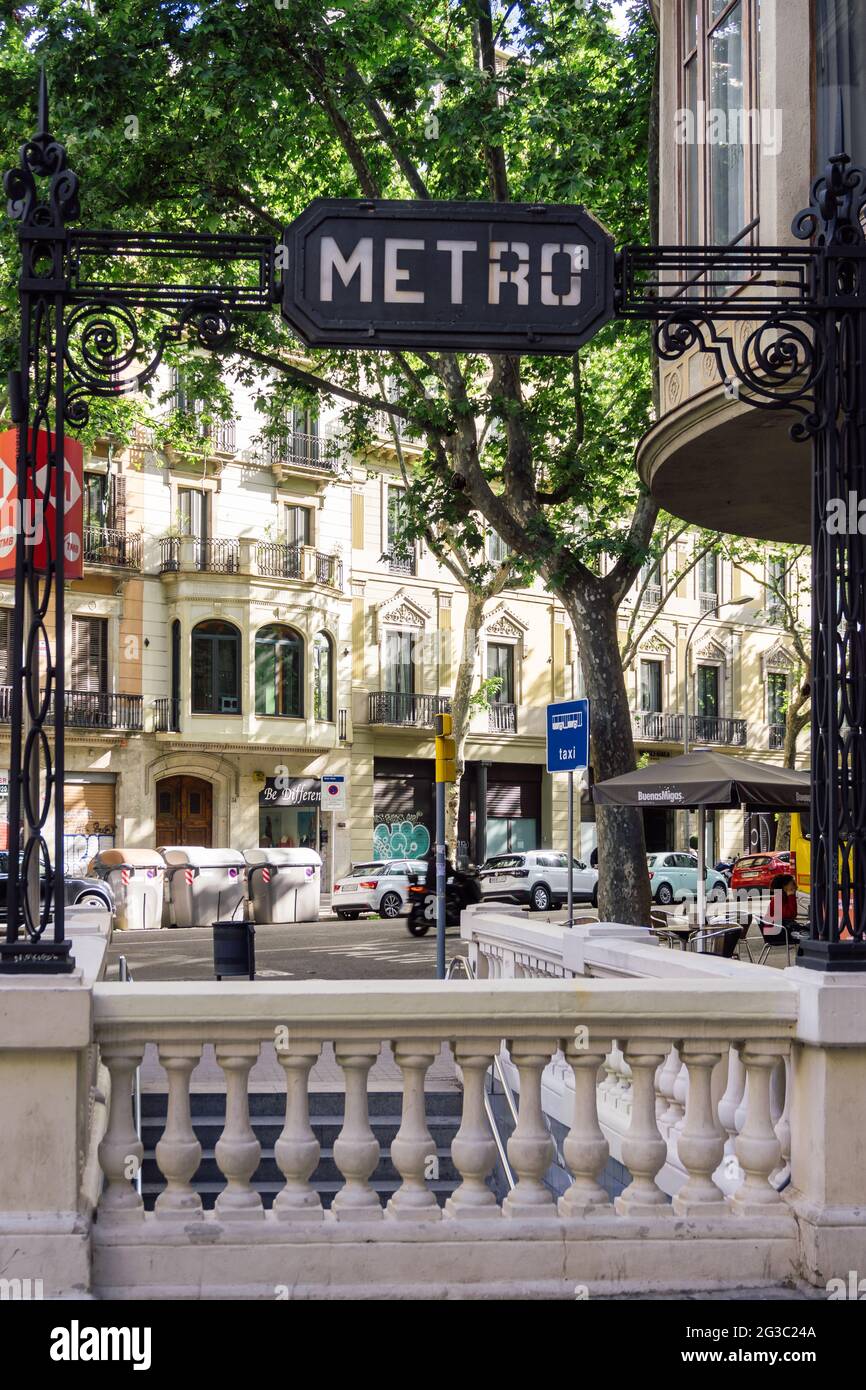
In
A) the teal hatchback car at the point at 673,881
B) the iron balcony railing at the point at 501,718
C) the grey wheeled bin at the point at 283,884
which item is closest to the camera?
the grey wheeled bin at the point at 283,884

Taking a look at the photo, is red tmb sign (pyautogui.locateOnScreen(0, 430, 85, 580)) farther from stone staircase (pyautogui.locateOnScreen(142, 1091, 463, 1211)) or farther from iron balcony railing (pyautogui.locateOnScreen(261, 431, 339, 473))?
iron balcony railing (pyautogui.locateOnScreen(261, 431, 339, 473))

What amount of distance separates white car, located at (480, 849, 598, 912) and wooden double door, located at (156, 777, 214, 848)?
7540mm

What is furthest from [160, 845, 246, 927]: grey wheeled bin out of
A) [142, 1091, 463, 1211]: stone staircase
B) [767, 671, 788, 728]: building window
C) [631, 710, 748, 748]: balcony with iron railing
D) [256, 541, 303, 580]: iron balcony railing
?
[767, 671, 788, 728]: building window

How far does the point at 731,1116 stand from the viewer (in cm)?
540

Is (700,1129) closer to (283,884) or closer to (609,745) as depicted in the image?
(609,745)

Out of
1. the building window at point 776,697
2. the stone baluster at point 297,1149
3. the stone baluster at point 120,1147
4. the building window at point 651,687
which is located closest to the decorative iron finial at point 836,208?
the stone baluster at point 297,1149

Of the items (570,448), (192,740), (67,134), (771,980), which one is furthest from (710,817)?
(771,980)

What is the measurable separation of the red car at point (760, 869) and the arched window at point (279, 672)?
1229 cm

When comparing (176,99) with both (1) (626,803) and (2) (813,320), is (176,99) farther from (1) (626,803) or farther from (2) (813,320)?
(2) (813,320)

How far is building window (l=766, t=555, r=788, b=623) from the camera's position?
124 ft

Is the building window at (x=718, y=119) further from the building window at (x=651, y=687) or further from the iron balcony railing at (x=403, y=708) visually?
the building window at (x=651, y=687)

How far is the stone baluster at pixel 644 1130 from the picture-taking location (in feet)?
15.7

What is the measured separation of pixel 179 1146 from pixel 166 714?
1330 inches
